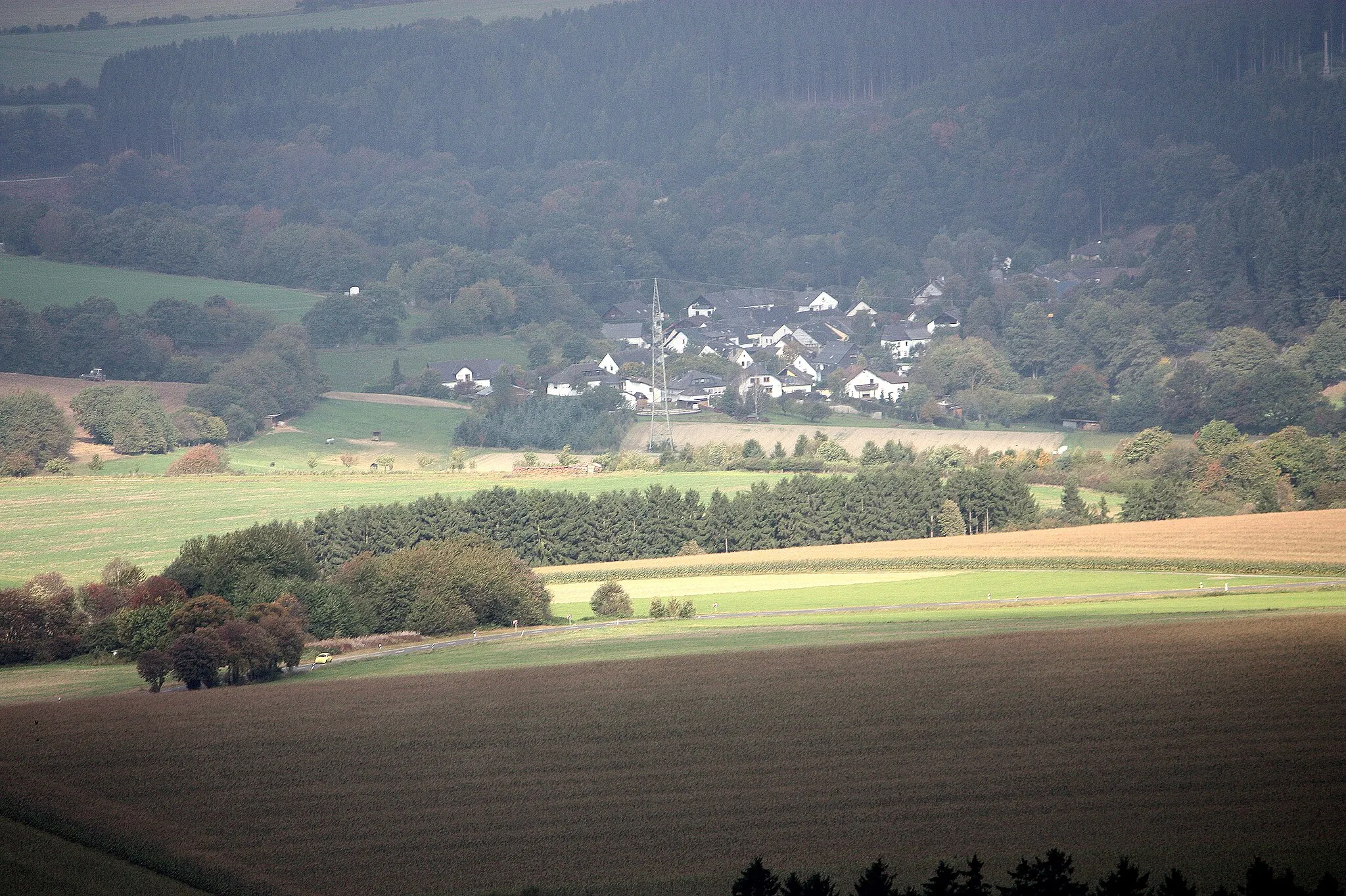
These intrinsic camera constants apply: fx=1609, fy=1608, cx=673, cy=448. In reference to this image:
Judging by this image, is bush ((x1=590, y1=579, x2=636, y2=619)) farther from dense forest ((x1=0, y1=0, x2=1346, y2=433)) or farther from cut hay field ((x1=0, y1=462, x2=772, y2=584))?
dense forest ((x1=0, y1=0, x2=1346, y2=433))

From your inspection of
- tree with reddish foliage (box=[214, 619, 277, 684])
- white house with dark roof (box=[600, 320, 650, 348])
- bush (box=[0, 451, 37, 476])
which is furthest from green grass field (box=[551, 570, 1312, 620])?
white house with dark roof (box=[600, 320, 650, 348])

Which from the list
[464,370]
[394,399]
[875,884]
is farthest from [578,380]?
[875,884]

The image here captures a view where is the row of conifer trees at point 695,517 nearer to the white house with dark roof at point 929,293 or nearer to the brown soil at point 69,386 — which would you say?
the brown soil at point 69,386

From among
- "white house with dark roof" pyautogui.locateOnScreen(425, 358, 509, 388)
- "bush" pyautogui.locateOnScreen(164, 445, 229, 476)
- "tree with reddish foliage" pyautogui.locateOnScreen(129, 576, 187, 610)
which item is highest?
"white house with dark roof" pyautogui.locateOnScreen(425, 358, 509, 388)

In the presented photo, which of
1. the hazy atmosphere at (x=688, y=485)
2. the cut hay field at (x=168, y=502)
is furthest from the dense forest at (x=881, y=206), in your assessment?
the cut hay field at (x=168, y=502)

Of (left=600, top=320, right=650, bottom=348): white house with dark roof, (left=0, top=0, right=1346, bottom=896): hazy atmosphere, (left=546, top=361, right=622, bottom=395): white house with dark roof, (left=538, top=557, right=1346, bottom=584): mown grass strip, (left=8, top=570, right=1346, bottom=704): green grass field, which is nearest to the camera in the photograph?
(left=0, top=0, right=1346, bottom=896): hazy atmosphere

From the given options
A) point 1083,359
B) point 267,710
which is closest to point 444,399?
point 1083,359

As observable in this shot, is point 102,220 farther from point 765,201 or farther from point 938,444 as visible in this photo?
point 938,444
